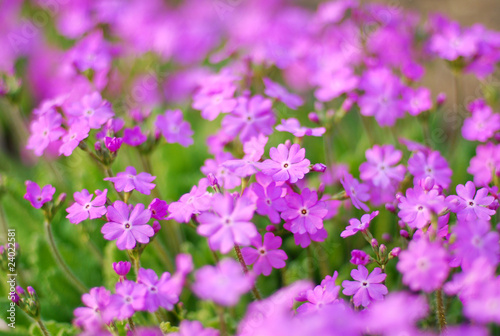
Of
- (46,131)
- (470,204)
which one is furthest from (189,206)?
(470,204)

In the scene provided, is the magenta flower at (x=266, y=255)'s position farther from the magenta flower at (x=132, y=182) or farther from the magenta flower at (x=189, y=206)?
the magenta flower at (x=132, y=182)

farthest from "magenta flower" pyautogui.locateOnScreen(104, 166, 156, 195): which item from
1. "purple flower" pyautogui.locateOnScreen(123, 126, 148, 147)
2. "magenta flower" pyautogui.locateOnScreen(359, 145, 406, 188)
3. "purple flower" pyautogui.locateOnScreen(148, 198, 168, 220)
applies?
"magenta flower" pyautogui.locateOnScreen(359, 145, 406, 188)

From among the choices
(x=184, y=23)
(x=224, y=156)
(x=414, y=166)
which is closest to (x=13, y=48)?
(x=184, y=23)

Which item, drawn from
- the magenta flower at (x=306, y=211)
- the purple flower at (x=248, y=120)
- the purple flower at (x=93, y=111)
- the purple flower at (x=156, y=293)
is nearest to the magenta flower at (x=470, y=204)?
the magenta flower at (x=306, y=211)

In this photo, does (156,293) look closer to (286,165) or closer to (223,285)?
(223,285)

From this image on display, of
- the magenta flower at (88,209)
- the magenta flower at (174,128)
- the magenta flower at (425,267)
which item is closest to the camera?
the magenta flower at (425,267)

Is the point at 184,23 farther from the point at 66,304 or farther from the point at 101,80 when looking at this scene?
the point at 66,304
